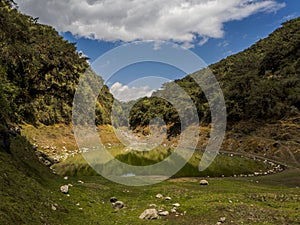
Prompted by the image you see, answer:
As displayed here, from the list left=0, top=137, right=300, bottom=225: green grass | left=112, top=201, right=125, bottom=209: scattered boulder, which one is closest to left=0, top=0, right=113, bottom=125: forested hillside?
left=0, top=137, right=300, bottom=225: green grass

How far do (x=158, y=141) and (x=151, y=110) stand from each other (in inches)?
1391

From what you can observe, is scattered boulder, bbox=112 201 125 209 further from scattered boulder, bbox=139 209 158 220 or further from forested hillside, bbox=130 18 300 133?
forested hillside, bbox=130 18 300 133

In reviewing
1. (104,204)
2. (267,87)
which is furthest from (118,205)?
(267,87)

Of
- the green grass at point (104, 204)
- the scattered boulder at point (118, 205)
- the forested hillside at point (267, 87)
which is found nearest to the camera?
the green grass at point (104, 204)

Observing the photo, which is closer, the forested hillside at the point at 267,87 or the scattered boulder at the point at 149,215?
the scattered boulder at the point at 149,215

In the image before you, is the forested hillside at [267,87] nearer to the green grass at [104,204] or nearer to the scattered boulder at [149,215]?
the green grass at [104,204]

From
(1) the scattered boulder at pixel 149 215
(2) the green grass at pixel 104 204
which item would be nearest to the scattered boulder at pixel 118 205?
(2) the green grass at pixel 104 204

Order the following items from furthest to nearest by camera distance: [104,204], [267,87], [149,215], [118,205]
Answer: [267,87] → [104,204] → [118,205] → [149,215]

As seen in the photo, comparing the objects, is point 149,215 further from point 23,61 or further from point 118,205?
point 23,61

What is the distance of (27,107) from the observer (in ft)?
117

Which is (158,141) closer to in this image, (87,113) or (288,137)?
(87,113)

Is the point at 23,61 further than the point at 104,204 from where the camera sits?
Yes

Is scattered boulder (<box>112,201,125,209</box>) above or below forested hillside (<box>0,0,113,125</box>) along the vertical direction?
below

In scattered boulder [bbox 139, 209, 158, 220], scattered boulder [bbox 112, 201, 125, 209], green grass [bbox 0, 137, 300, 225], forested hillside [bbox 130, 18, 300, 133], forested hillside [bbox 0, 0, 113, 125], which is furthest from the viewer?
forested hillside [bbox 130, 18, 300, 133]
